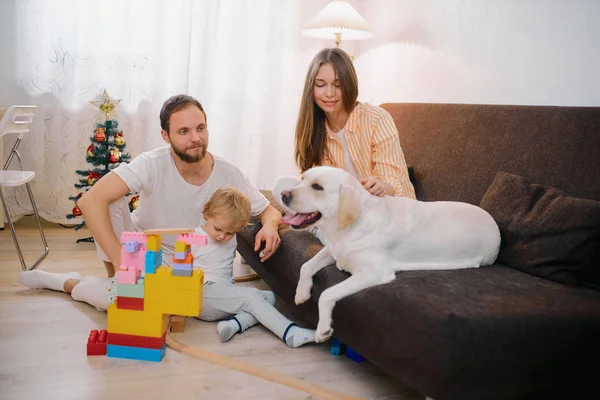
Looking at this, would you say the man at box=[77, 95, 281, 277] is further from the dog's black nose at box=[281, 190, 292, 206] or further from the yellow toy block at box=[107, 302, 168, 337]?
the dog's black nose at box=[281, 190, 292, 206]

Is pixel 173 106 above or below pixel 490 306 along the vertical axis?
above

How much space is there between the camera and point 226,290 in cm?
242

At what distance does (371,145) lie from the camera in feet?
8.70

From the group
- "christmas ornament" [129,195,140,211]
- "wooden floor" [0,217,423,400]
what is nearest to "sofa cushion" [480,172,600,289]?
"wooden floor" [0,217,423,400]

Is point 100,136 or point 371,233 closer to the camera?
point 371,233

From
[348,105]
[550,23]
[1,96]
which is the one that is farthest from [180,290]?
[1,96]

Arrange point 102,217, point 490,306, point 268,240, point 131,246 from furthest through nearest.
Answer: point 268,240 → point 102,217 → point 131,246 → point 490,306

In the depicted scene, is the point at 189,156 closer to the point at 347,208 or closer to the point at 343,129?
the point at 343,129

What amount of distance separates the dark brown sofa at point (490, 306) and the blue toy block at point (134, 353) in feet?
1.87

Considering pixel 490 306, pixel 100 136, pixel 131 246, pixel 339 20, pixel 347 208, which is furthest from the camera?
pixel 339 20

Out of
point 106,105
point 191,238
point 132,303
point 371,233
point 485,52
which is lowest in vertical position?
point 132,303

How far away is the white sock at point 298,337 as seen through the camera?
7.36 ft

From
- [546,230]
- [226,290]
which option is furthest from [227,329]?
[546,230]

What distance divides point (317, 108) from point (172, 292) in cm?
116
